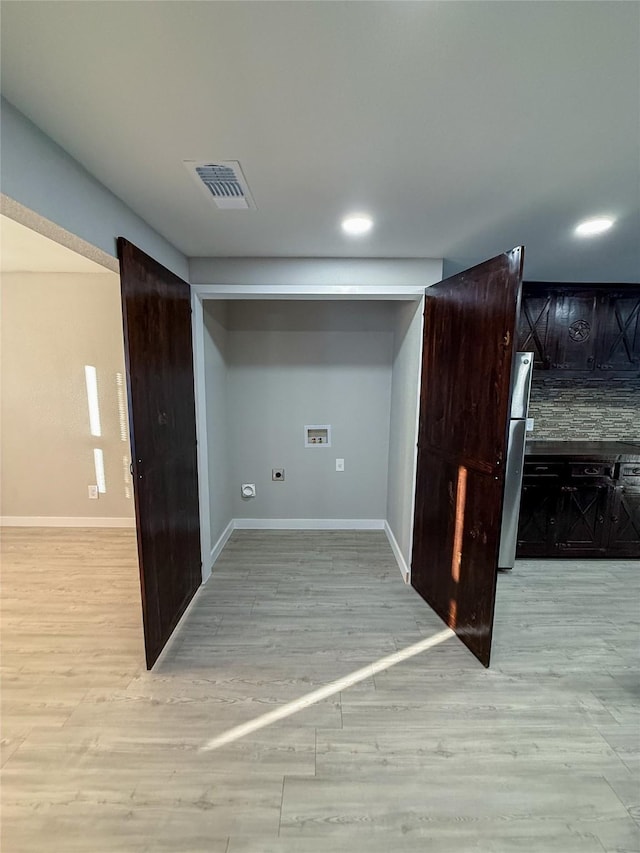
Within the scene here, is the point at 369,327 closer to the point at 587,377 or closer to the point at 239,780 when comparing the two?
the point at 587,377

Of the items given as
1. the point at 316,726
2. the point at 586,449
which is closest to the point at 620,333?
the point at 586,449

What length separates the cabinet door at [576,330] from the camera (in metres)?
3.01

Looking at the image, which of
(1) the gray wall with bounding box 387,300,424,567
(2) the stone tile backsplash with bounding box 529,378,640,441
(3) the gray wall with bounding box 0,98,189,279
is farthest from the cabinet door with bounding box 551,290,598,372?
(3) the gray wall with bounding box 0,98,189,279

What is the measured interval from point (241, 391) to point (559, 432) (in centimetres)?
318

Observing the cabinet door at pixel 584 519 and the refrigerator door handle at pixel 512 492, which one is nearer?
the refrigerator door handle at pixel 512 492

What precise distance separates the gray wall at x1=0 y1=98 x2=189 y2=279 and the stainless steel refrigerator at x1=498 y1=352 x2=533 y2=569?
249 centimetres

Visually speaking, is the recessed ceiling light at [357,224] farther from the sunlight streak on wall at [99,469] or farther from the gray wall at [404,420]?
the sunlight streak on wall at [99,469]

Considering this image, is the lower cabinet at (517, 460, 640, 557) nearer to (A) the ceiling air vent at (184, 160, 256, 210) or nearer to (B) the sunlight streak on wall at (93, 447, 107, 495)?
(A) the ceiling air vent at (184, 160, 256, 210)

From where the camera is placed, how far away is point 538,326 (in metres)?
3.04

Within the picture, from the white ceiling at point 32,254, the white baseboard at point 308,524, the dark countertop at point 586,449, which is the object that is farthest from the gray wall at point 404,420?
the white ceiling at point 32,254

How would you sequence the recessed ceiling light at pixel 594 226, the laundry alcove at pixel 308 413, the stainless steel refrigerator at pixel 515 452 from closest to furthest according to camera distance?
the recessed ceiling light at pixel 594 226 → the stainless steel refrigerator at pixel 515 452 → the laundry alcove at pixel 308 413

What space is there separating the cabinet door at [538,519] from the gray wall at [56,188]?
3277mm

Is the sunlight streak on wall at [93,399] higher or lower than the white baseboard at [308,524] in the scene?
higher

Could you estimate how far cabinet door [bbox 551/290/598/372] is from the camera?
9.87 feet
